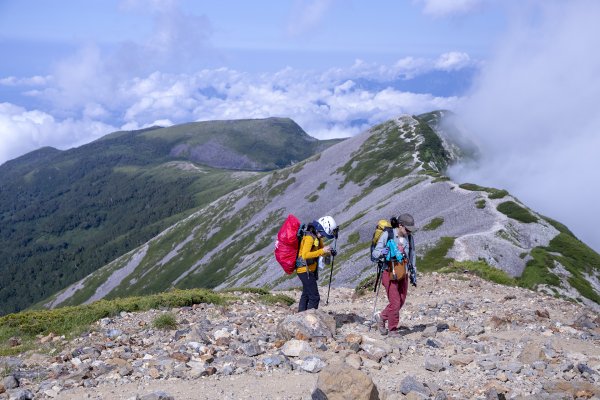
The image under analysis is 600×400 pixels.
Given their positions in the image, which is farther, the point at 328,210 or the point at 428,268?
the point at 328,210

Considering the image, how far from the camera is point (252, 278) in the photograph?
90.3m

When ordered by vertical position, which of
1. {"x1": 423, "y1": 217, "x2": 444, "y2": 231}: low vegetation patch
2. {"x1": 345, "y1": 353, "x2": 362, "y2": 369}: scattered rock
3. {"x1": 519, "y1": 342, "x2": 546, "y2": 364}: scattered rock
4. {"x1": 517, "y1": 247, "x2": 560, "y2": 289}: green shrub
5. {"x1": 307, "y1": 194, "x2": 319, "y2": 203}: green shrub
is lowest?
{"x1": 517, "y1": 247, "x2": 560, "y2": 289}: green shrub

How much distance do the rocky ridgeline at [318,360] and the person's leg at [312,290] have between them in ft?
4.52

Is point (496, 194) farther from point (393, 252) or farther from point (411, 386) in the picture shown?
point (411, 386)

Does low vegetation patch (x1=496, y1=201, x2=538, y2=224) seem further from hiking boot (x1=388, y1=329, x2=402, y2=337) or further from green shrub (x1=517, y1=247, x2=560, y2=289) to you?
hiking boot (x1=388, y1=329, x2=402, y2=337)

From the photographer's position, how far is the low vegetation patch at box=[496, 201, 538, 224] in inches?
2405

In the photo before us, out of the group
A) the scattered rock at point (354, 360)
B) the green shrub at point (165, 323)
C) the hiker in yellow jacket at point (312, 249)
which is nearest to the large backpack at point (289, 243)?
the hiker in yellow jacket at point (312, 249)

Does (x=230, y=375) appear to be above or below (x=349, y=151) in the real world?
below

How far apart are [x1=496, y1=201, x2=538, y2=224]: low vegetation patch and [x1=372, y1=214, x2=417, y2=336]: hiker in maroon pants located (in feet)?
166

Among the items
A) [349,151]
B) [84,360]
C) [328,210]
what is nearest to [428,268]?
[84,360]

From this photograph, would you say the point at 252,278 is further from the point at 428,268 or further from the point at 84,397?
the point at 84,397

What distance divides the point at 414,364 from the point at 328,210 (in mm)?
115924

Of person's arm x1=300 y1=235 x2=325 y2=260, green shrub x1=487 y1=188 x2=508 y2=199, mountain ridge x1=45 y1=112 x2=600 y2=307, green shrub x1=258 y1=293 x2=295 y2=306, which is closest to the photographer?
person's arm x1=300 y1=235 x2=325 y2=260

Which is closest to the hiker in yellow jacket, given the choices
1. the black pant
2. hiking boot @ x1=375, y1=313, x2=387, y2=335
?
the black pant
